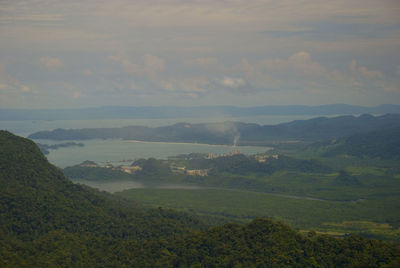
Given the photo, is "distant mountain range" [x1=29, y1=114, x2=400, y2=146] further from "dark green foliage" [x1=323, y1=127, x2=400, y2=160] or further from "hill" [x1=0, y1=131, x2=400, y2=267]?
"hill" [x1=0, y1=131, x2=400, y2=267]

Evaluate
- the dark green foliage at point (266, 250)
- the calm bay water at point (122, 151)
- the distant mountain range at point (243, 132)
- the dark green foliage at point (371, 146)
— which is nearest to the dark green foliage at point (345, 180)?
the dark green foliage at point (371, 146)

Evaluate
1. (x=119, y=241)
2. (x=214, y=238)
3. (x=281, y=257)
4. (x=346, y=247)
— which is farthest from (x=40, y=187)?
(x=346, y=247)

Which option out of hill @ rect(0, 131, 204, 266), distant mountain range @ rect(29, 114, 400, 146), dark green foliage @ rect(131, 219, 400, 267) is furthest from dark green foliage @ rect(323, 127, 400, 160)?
dark green foliage @ rect(131, 219, 400, 267)

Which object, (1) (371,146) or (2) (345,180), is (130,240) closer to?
(2) (345,180)

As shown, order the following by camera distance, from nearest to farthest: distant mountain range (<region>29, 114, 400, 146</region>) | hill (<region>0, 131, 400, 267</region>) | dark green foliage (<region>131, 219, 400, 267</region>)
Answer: dark green foliage (<region>131, 219, 400, 267</region>) → hill (<region>0, 131, 400, 267</region>) → distant mountain range (<region>29, 114, 400, 146</region>)

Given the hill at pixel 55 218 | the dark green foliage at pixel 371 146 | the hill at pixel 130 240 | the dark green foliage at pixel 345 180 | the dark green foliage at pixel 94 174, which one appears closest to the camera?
the hill at pixel 130 240

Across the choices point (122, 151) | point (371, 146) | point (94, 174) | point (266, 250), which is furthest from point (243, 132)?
point (266, 250)

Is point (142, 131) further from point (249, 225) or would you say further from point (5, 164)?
point (249, 225)

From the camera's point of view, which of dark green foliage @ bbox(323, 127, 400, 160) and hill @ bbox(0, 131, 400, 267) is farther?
dark green foliage @ bbox(323, 127, 400, 160)

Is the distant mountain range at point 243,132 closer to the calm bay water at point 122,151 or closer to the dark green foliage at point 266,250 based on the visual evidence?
the calm bay water at point 122,151
